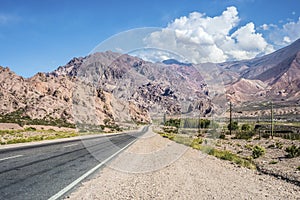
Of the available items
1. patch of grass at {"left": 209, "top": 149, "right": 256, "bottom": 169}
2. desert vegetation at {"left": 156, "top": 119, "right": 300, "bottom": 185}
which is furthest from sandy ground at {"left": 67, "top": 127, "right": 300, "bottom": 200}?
patch of grass at {"left": 209, "top": 149, "right": 256, "bottom": 169}

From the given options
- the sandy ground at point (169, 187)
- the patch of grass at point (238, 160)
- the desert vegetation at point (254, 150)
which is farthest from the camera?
the patch of grass at point (238, 160)

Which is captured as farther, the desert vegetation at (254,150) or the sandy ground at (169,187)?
the desert vegetation at (254,150)

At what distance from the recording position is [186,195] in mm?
7266

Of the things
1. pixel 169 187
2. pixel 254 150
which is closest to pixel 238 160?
pixel 254 150

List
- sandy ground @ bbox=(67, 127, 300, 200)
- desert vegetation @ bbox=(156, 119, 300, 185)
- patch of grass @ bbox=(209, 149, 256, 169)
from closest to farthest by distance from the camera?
sandy ground @ bbox=(67, 127, 300, 200) → desert vegetation @ bbox=(156, 119, 300, 185) → patch of grass @ bbox=(209, 149, 256, 169)

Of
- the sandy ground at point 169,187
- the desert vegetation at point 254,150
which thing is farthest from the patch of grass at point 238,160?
the sandy ground at point 169,187

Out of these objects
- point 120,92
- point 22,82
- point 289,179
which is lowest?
point 289,179

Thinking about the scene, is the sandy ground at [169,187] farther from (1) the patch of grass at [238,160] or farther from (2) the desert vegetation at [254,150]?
(1) the patch of grass at [238,160]

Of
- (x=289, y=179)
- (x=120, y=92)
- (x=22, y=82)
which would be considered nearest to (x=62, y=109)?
(x=22, y=82)

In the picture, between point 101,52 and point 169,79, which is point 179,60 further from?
point 101,52

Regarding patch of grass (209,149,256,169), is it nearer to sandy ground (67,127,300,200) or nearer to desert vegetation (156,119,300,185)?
desert vegetation (156,119,300,185)

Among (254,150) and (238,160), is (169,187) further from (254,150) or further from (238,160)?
(254,150)

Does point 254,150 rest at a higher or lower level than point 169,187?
lower

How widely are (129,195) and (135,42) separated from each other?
289 inches
